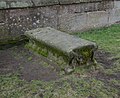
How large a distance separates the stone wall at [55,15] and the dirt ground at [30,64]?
448 mm

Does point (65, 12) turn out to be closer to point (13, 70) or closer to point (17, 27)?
point (17, 27)

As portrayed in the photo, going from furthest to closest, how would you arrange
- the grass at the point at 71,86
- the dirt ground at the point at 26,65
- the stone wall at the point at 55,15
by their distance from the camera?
the stone wall at the point at 55,15, the dirt ground at the point at 26,65, the grass at the point at 71,86


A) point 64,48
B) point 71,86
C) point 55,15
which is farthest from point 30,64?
point 55,15

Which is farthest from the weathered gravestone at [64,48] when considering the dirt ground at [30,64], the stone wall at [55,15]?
the stone wall at [55,15]

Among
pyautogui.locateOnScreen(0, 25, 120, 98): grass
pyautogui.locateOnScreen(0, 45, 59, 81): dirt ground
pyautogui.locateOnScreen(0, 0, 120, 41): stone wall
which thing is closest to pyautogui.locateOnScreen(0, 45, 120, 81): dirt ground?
pyautogui.locateOnScreen(0, 45, 59, 81): dirt ground

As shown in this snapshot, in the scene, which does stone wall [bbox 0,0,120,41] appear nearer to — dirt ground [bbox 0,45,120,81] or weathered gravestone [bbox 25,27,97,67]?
dirt ground [bbox 0,45,120,81]

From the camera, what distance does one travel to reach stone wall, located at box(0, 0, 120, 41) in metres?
4.48

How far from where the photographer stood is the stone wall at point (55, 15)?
448 cm

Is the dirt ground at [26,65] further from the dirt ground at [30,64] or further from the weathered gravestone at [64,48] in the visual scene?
the weathered gravestone at [64,48]

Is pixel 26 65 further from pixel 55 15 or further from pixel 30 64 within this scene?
pixel 55 15

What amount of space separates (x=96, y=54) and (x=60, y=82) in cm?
132

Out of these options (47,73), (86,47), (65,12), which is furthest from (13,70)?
(65,12)

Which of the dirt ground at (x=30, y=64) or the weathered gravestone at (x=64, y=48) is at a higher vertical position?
the weathered gravestone at (x=64, y=48)

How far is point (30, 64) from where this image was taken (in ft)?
12.8
